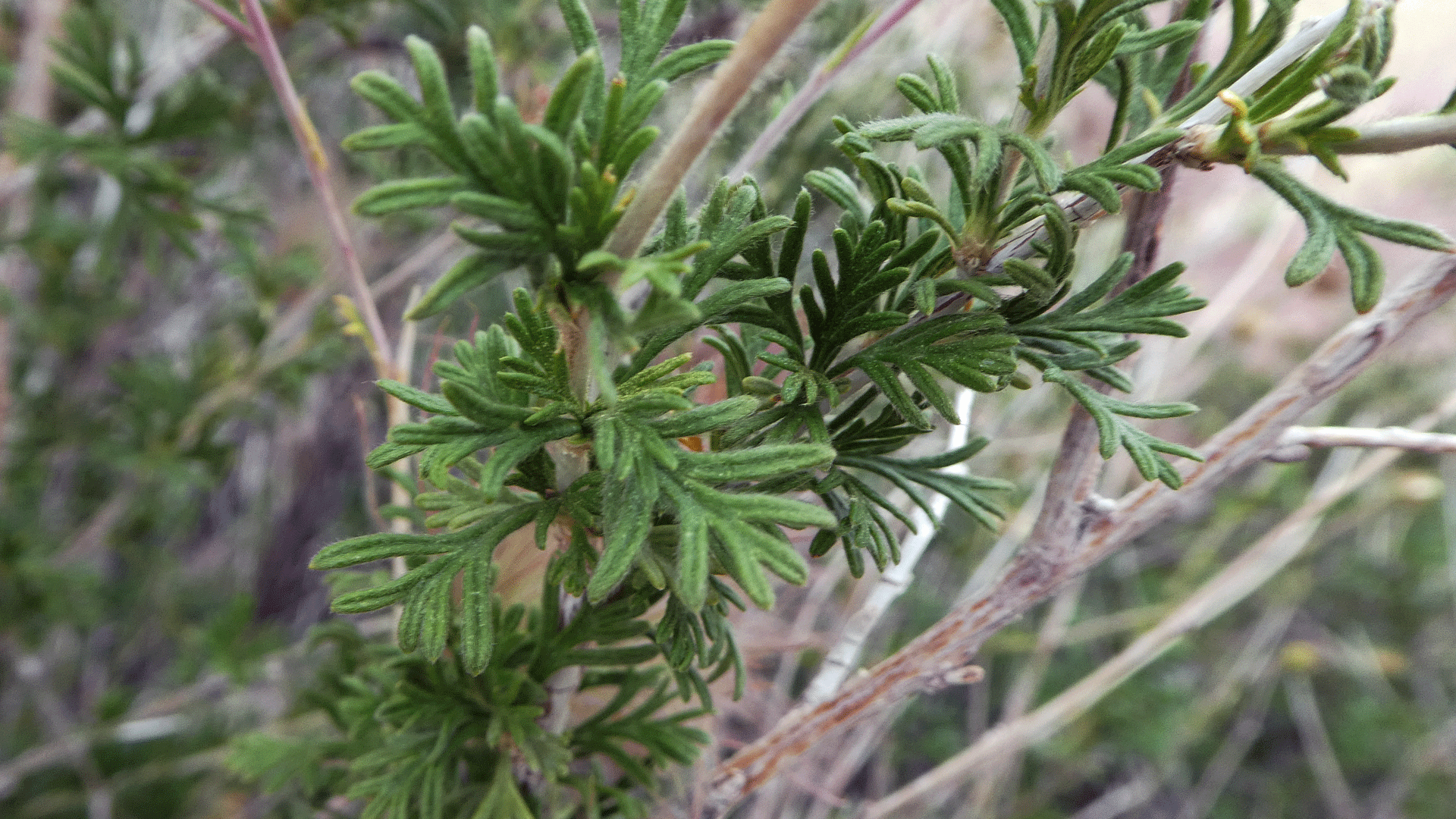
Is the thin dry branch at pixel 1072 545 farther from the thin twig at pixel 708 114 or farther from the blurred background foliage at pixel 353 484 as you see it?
the thin twig at pixel 708 114

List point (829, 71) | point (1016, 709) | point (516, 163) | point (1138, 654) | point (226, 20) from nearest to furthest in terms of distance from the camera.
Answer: point (516, 163)
point (829, 71)
point (226, 20)
point (1138, 654)
point (1016, 709)

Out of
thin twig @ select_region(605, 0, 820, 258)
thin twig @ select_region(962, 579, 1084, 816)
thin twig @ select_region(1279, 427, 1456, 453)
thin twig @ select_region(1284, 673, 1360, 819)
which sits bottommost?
thin twig @ select_region(1284, 673, 1360, 819)

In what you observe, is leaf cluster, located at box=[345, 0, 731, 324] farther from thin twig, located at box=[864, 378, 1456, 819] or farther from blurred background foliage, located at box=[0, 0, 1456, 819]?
thin twig, located at box=[864, 378, 1456, 819]

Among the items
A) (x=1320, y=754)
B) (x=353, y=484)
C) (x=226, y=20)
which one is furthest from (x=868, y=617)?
(x=1320, y=754)

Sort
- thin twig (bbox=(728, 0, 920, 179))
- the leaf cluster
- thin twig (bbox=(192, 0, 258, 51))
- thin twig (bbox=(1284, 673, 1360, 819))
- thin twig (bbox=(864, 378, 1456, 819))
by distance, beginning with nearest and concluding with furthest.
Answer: the leaf cluster < thin twig (bbox=(728, 0, 920, 179)) < thin twig (bbox=(192, 0, 258, 51)) < thin twig (bbox=(864, 378, 1456, 819)) < thin twig (bbox=(1284, 673, 1360, 819))

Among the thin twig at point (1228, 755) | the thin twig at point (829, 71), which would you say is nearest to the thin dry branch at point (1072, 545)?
the thin twig at point (829, 71)

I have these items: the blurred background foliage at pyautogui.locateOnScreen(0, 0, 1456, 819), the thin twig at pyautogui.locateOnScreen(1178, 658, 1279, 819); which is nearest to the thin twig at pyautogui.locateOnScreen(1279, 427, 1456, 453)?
the blurred background foliage at pyautogui.locateOnScreen(0, 0, 1456, 819)

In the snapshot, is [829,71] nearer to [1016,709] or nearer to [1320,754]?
[1016,709]

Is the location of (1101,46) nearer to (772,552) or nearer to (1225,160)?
(1225,160)
